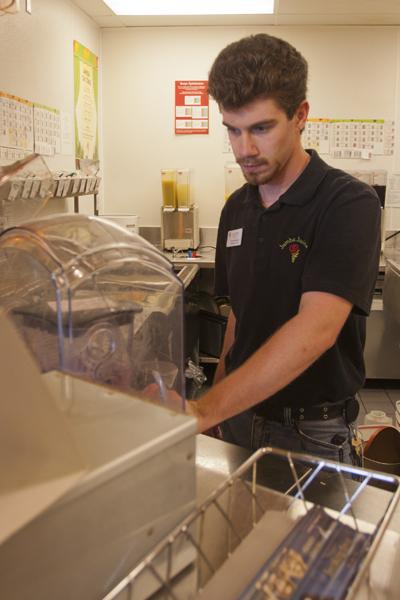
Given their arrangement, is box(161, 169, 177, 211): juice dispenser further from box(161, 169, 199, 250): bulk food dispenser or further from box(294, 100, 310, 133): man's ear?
box(294, 100, 310, 133): man's ear

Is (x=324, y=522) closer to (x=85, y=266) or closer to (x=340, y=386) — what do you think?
(x=85, y=266)

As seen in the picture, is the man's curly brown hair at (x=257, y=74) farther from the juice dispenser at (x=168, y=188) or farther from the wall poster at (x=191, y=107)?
the wall poster at (x=191, y=107)

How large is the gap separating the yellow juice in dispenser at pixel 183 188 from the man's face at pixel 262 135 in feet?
8.47

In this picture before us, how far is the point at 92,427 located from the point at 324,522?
271 mm

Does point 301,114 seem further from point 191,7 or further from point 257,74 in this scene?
point 191,7

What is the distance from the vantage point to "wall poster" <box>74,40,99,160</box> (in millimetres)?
3559

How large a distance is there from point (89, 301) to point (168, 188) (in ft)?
10.3

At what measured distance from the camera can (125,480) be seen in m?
0.58

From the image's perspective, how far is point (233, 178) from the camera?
13.3ft

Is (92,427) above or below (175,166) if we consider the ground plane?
below

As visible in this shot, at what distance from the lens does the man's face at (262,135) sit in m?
1.27

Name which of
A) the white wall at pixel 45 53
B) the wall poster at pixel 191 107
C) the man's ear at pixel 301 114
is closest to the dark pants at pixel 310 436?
the man's ear at pixel 301 114

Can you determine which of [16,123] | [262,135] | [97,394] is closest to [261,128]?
[262,135]

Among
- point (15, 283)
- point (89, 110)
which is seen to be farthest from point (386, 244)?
point (15, 283)
